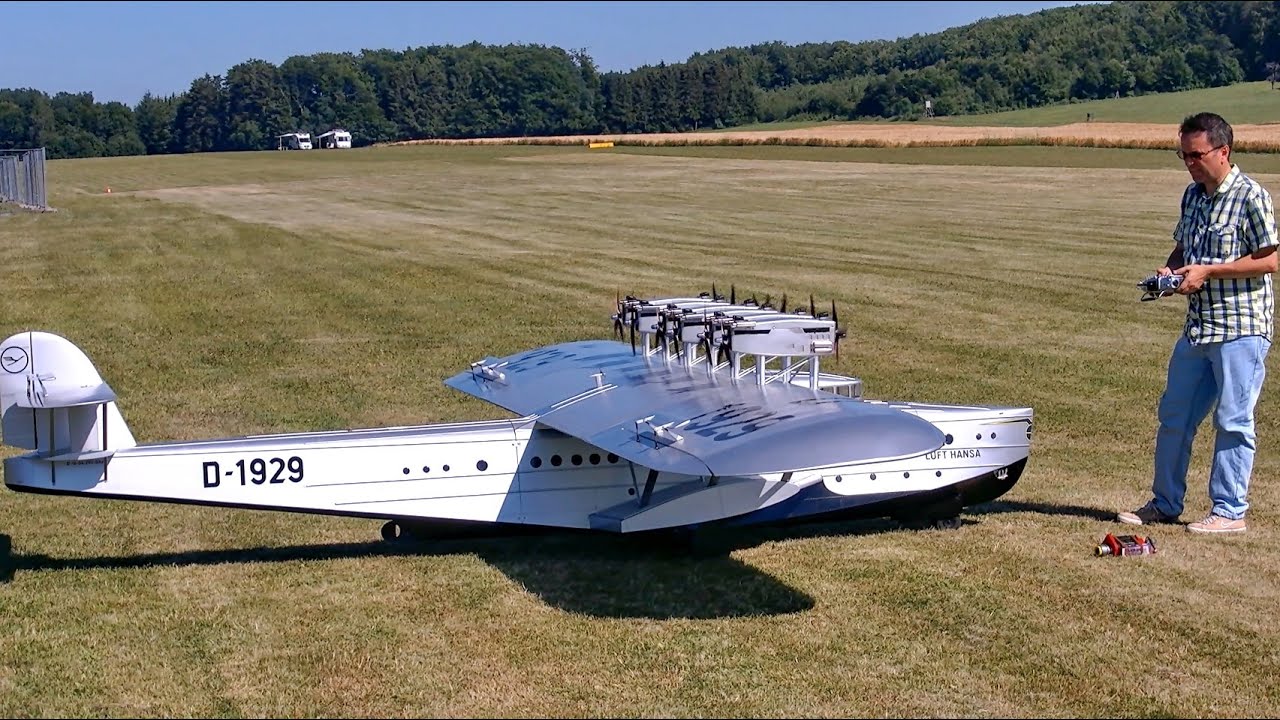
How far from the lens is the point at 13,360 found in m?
9.59

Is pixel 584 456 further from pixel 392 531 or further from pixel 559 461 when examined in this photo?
pixel 392 531

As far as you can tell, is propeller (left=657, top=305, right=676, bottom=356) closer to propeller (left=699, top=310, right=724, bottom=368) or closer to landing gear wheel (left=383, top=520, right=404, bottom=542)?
propeller (left=699, top=310, right=724, bottom=368)

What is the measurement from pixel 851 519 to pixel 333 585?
4.08m

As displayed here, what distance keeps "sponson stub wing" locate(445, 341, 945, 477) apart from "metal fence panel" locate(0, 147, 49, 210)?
40.2 m

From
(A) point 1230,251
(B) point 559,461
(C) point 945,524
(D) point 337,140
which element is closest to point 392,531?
(B) point 559,461

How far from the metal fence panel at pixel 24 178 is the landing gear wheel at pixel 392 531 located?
1619 inches

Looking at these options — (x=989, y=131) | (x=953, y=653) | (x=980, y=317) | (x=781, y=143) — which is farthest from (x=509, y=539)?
(x=781, y=143)

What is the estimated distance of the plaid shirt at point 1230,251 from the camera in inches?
409

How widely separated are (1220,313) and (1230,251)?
470mm

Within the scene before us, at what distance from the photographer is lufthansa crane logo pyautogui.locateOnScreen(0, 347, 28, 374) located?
9.59 metres

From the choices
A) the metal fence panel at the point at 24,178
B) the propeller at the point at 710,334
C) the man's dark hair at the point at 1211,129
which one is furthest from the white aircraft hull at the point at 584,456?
the metal fence panel at the point at 24,178

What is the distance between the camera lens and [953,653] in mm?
8594

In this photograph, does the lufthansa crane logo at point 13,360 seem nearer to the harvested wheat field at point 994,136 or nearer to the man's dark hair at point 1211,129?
the man's dark hair at point 1211,129

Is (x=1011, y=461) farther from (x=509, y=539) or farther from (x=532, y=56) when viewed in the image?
(x=532, y=56)
